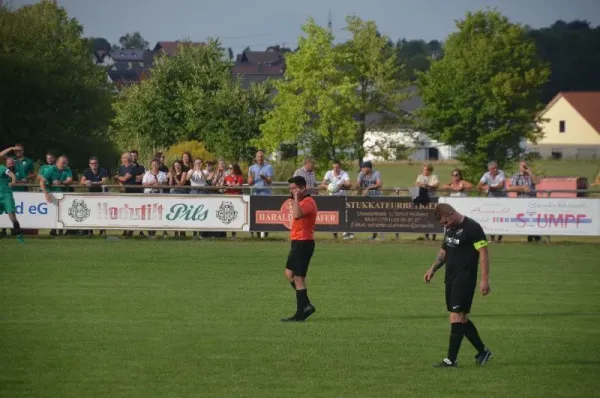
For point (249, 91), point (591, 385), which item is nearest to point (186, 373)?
point (591, 385)

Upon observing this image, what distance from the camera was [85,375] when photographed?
36.2 feet

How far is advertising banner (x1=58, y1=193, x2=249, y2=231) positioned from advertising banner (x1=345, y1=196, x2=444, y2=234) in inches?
107

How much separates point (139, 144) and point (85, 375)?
174ft

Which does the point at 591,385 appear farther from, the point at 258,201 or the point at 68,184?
the point at 68,184

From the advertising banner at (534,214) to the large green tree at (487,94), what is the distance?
4312cm

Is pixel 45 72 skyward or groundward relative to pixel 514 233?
skyward

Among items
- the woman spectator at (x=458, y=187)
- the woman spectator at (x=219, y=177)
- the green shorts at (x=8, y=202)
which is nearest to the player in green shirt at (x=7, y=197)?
the green shorts at (x=8, y=202)

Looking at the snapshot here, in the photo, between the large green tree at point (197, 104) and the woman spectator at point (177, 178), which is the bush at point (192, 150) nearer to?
the large green tree at point (197, 104)

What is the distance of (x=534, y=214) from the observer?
2775 centimetres

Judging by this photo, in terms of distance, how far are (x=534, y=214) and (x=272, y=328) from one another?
1486 centimetres

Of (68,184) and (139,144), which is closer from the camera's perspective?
(68,184)

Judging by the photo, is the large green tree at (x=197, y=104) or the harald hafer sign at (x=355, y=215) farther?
the large green tree at (x=197, y=104)

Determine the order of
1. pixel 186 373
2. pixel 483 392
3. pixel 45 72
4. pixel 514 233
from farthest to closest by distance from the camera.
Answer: pixel 45 72, pixel 514 233, pixel 186 373, pixel 483 392

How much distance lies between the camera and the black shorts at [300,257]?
49.8ft
